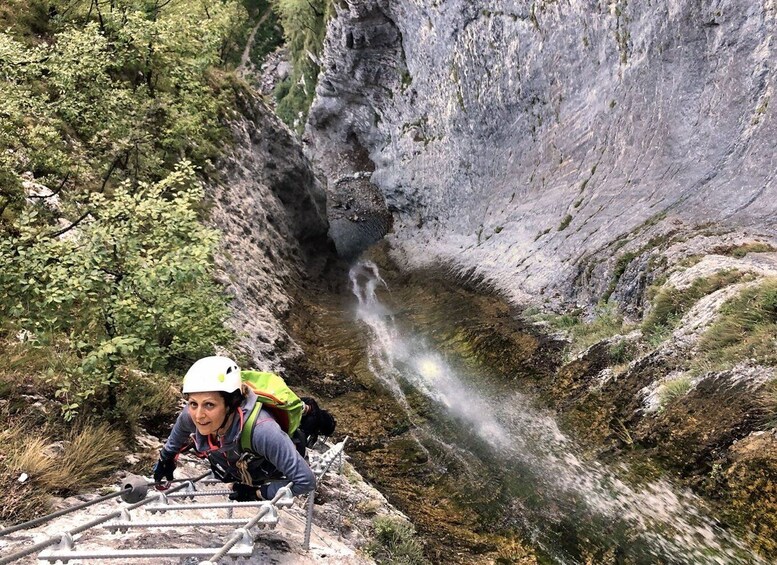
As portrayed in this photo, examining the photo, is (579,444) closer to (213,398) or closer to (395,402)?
(395,402)

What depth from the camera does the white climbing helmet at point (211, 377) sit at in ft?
14.5

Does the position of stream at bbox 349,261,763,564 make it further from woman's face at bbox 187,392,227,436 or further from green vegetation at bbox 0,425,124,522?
woman's face at bbox 187,392,227,436

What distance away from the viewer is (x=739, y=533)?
9.12 metres

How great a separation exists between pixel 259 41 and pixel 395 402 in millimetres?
68495

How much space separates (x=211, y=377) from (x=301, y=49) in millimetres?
54165

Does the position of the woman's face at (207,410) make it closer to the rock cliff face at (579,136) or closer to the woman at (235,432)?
the woman at (235,432)

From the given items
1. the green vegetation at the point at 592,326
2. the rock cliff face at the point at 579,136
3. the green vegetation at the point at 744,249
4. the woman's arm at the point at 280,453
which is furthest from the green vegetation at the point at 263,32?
the woman's arm at the point at 280,453

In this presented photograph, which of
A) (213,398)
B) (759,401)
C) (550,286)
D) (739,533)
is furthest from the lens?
(550,286)

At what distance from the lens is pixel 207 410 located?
4.47m

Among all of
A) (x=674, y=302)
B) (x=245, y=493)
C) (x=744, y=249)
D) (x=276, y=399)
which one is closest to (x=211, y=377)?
(x=276, y=399)

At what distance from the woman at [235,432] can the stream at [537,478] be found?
7230mm

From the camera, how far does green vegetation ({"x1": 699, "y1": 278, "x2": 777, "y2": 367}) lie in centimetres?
1098

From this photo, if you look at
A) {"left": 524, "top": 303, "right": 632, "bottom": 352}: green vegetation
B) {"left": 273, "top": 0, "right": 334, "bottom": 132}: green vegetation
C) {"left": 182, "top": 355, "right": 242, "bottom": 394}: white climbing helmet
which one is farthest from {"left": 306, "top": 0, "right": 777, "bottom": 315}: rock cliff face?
{"left": 182, "top": 355, "right": 242, "bottom": 394}: white climbing helmet

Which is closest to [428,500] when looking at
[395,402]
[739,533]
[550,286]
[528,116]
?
[395,402]
